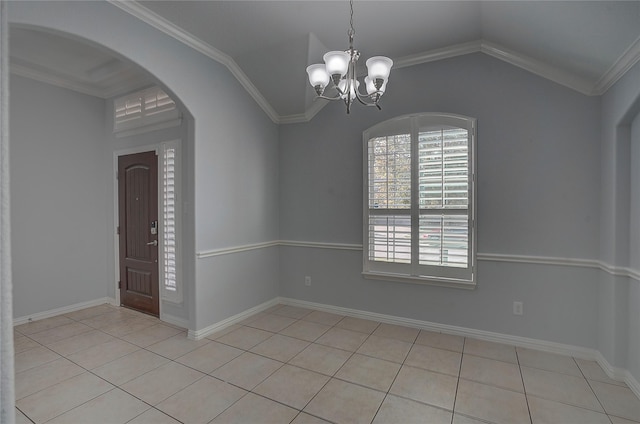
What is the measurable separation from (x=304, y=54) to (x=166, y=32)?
132 centimetres

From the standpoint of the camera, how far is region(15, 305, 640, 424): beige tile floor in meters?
2.03

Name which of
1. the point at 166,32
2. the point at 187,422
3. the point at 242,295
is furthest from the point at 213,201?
the point at 187,422

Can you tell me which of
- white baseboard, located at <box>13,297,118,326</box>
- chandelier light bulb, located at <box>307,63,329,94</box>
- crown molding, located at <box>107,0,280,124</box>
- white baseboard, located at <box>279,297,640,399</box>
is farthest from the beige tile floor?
crown molding, located at <box>107,0,280,124</box>

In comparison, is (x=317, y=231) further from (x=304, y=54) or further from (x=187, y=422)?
(x=187, y=422)

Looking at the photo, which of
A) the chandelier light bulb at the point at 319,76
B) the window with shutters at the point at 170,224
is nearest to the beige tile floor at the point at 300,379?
the window with shutters at the point at 170,224

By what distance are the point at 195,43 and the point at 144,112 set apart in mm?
1303

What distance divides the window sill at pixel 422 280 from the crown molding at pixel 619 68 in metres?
2.02

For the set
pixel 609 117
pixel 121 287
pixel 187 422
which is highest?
pixel 609 117

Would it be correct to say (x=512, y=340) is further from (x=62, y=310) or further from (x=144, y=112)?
(x=62, y=310)

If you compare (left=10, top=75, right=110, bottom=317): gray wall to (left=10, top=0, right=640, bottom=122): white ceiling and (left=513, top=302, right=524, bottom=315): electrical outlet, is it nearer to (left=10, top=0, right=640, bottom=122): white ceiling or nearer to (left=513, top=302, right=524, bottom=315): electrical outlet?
(left=10, top=0, right=640, bottom=122): white ceiling

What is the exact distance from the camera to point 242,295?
3723 mm

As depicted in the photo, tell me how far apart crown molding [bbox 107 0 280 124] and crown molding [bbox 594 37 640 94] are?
133 inches

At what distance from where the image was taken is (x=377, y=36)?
9.68 ft

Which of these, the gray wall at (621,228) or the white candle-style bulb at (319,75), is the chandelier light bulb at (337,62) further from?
the gray wall at (621,228)
